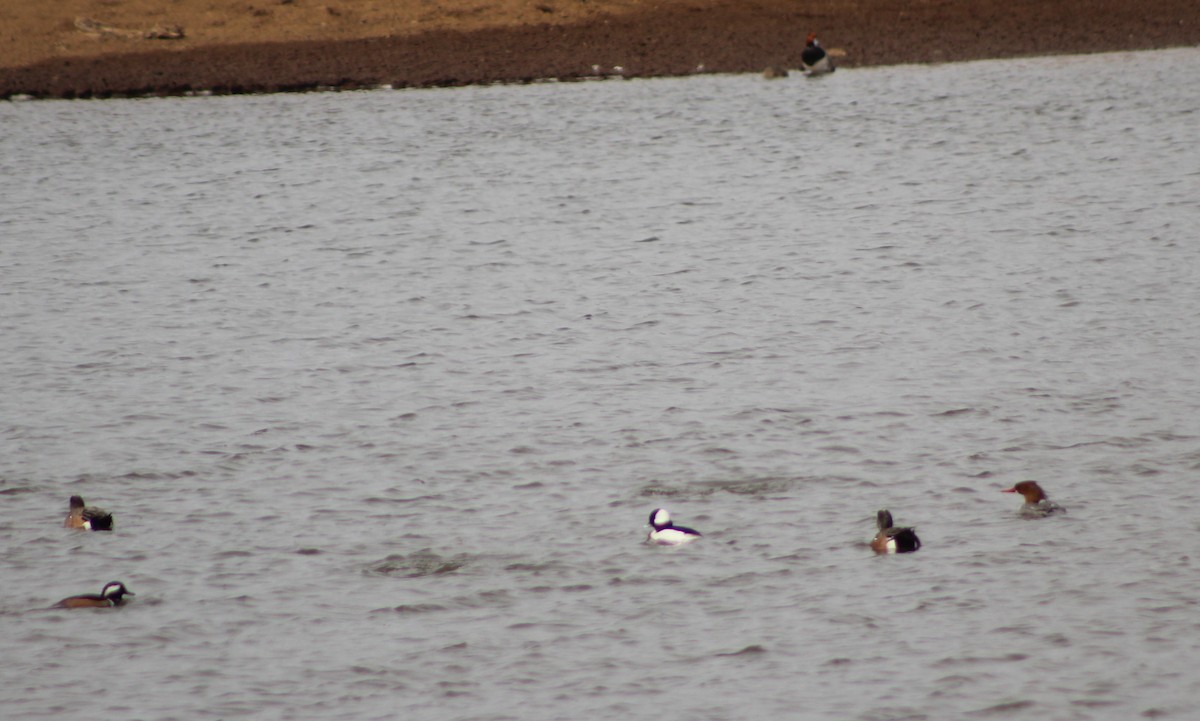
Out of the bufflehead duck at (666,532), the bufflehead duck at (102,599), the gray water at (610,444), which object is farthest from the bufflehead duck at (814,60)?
the bufflehead duck at (102,599)

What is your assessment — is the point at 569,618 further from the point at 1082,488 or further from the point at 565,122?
the point at 565,122

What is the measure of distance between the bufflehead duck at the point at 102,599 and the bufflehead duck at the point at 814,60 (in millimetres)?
31471

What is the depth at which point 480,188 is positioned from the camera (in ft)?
92.6

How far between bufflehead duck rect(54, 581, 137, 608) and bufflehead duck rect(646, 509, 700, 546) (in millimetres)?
3341

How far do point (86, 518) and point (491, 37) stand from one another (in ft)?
108

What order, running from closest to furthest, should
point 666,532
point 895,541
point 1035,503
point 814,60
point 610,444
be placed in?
1. point 895,541
2. point 666,532
3. point 1035,503
4. point 610,444
5. point 814,60

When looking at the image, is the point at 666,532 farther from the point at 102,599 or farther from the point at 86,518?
the point at 86,518

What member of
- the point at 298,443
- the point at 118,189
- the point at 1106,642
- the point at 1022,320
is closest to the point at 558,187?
the point at 118,189

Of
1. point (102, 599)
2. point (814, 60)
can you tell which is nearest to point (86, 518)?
point (102, 599)

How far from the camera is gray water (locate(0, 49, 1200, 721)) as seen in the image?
8.59 meters

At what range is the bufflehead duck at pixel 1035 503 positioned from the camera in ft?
34.3

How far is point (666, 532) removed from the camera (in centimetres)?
1019

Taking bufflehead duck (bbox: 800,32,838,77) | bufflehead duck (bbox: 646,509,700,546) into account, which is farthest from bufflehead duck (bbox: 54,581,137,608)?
bufflehead duck (bbox: 800,32,838,77)

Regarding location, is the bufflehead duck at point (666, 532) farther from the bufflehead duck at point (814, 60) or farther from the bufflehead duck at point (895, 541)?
the bufflehead duck at point (814, 60)
